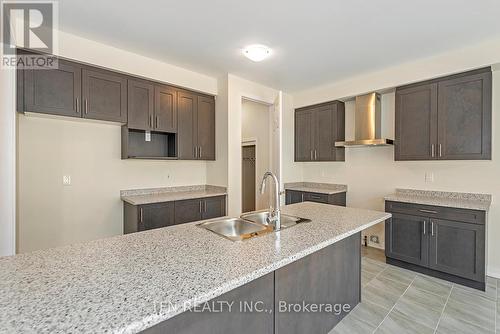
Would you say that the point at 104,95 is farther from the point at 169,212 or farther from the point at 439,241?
the point at 439,241

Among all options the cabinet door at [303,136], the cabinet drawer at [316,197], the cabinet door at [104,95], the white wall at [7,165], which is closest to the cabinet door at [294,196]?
the cabinet drawer at [316,197]

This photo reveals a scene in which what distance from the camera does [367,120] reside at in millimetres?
3746

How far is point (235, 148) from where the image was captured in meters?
3.85

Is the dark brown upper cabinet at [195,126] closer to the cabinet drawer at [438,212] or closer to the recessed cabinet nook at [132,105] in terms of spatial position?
the recessed cabinet nook at [132,105]

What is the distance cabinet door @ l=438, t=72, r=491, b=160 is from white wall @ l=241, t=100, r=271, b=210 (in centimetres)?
281

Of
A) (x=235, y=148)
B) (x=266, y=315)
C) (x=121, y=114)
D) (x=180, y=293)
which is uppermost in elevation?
(x=121, y=114)

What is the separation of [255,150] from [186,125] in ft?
6.85

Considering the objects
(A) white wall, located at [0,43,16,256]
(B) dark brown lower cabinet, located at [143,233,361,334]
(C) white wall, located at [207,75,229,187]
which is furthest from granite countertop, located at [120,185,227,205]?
(B) dark brown lower cabinet, located at [143,233,361,334]

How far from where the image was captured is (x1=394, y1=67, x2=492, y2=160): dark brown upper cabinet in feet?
9.01

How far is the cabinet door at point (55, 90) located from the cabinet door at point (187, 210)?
1592 mm

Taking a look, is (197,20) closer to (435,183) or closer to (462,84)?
(462,84)

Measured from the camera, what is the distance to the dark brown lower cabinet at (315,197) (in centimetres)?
405

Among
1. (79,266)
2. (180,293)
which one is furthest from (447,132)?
(79,266)

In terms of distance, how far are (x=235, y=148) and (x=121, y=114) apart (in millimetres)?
1630
